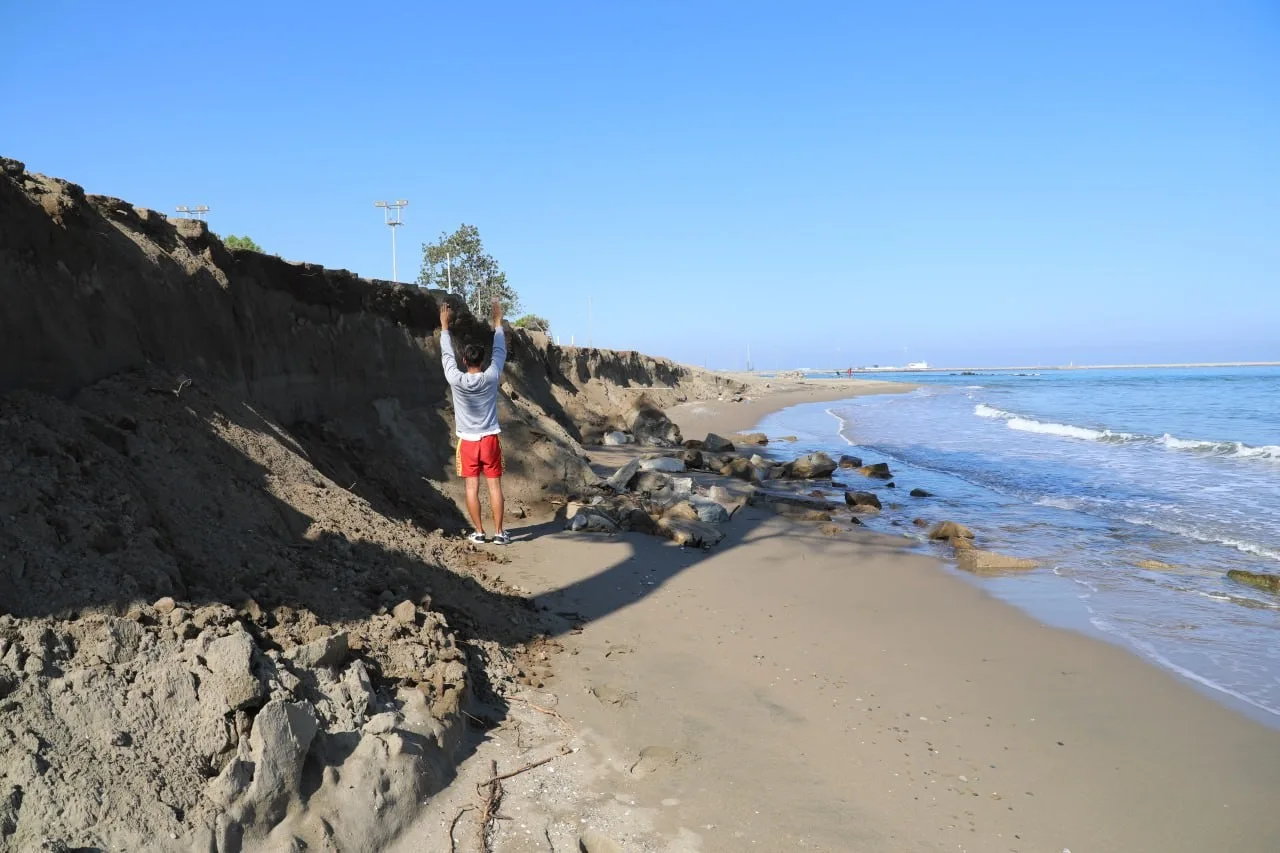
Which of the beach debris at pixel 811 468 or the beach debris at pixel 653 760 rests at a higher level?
the beach debris at pixel 653 760

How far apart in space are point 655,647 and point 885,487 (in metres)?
9.24

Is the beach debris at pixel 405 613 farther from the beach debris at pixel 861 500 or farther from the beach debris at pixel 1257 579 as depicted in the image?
the beach debris at pixel 861 500

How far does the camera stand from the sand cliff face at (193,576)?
A: 244cm

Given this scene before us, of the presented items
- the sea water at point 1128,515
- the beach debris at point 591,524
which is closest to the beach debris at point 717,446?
the sea water at point 1128,515

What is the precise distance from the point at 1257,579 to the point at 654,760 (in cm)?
674

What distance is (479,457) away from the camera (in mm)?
6496

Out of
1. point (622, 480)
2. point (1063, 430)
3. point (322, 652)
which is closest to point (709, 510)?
point (622, 480)

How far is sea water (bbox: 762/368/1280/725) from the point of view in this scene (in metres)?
5.77

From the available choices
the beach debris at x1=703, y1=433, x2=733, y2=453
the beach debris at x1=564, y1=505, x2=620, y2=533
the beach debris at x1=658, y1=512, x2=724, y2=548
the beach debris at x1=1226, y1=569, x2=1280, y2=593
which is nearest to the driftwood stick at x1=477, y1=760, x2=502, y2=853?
the beach debris at x1=564, y1=505, x2=620, y2=533

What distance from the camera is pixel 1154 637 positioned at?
5688 mm

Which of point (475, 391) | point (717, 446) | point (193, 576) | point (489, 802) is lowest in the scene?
point (717, 446)

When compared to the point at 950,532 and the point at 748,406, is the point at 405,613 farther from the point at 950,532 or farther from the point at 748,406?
the point at 748,406

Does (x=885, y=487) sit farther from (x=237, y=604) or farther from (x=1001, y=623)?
(x=237, y=604)

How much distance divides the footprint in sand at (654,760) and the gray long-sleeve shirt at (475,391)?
11.7ft
